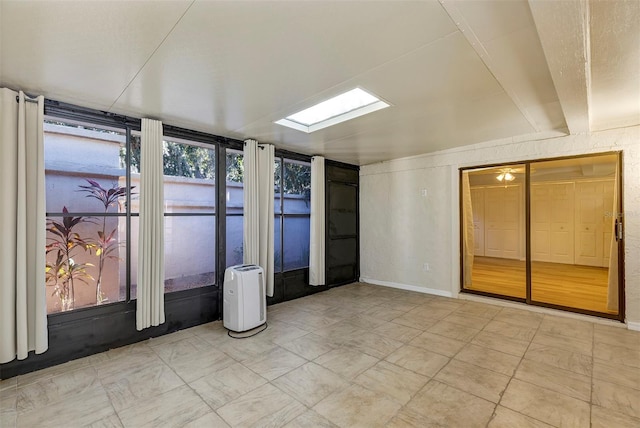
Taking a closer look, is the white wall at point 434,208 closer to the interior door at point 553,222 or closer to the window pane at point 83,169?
the interior door at point 553,222

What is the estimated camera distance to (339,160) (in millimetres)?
5324

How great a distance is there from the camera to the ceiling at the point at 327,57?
1.45m

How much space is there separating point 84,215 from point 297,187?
289 cm

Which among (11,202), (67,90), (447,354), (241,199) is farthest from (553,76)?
(11,202)

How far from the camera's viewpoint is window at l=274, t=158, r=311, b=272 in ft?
14.7

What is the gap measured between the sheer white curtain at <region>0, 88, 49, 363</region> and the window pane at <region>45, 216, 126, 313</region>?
29 cm

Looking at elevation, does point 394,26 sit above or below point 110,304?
above

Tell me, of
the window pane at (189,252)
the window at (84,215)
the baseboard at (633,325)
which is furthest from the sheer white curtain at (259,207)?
the baseboard at (633,325)

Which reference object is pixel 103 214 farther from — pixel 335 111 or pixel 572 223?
pixel 572 223

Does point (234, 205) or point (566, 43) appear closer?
point (566, 43)

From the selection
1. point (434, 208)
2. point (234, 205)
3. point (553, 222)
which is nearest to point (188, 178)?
point (234, 205)

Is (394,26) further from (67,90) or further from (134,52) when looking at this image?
(67,90)

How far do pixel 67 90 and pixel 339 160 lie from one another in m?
3.90

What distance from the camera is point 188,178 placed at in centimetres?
354
